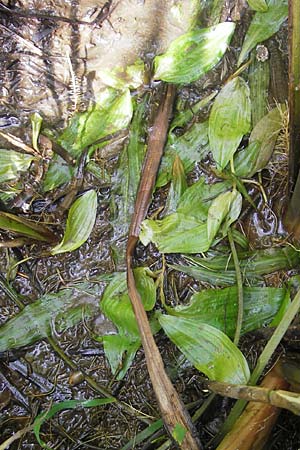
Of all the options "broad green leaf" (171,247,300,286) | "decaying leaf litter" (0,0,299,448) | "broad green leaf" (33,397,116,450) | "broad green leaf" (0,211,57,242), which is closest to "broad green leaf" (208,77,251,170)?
"decaying leaf litter" (0,0,299,448)

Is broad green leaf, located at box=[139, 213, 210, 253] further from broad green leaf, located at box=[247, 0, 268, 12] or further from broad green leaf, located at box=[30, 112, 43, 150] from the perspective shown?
broad green leaf, located at box=[247, 0, 268, 12]

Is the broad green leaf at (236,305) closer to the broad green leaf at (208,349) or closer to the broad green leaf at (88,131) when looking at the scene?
the broad green leaf at (208,349)

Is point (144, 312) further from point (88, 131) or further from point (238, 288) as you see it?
point (88, 131)

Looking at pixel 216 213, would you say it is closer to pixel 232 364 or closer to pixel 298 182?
pixel 298 182

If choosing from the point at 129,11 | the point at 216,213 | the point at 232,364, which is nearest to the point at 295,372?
the point at 232,364

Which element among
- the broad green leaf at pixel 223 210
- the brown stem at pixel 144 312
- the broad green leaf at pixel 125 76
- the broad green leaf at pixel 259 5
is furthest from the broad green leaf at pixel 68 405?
the broad green leaf at pixel 259 5

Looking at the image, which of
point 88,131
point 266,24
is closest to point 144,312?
point 88,131

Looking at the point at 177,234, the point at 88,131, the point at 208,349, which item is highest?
the point at 88,131
